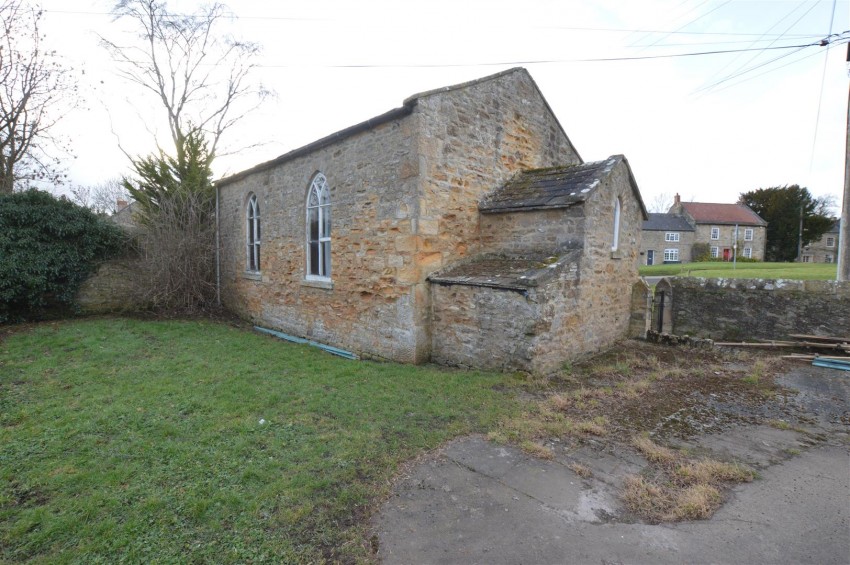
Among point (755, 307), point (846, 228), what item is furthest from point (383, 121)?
point (846, 228)

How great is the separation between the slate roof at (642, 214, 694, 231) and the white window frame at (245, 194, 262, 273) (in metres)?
49.9

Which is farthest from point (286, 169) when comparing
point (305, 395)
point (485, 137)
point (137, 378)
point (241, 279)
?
point (305, 395)

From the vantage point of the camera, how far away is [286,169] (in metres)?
11.6

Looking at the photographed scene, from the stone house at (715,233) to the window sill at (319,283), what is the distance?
164ft

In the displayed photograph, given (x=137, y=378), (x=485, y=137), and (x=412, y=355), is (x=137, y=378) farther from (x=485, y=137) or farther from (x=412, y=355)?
(x=485, y=137)

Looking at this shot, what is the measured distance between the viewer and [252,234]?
14.0m

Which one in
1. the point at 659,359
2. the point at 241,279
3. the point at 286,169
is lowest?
the point at 659,359

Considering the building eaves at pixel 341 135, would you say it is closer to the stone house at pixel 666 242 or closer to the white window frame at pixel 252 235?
the white window frame at pixel 252 235

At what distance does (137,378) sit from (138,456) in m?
3.34

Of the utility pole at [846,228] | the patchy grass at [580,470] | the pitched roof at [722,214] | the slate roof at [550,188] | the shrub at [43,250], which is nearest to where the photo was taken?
the patchy grass at [580,470]

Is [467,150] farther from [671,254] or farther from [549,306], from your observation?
[671,254]

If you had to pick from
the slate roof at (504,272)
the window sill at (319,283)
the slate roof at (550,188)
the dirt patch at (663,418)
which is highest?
the slate roof at (550,188)

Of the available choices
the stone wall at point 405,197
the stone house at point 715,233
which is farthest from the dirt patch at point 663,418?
the stone house at point 715,233

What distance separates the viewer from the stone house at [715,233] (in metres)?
49.6
